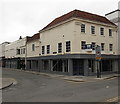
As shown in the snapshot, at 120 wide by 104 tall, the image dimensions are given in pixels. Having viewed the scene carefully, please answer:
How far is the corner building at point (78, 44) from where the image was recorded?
25281 mm

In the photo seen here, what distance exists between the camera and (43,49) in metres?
33.7

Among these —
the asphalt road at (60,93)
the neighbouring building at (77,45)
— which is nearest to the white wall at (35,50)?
the neighbouring building at (77,45)

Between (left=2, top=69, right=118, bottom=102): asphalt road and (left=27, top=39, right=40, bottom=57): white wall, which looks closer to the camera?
(left=2, top=69, right=118, bottom=102): asphalt road

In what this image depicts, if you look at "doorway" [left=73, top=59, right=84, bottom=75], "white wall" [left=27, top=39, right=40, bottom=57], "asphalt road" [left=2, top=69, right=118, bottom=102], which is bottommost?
"asphalt road" [left=2, top=69, right=118, bottom=102]

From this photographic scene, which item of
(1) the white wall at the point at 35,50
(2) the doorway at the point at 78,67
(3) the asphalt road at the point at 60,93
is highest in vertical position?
(1) the white wall at the point at 35,50

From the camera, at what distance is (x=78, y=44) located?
2539cm

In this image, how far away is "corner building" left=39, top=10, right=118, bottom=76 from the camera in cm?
2528

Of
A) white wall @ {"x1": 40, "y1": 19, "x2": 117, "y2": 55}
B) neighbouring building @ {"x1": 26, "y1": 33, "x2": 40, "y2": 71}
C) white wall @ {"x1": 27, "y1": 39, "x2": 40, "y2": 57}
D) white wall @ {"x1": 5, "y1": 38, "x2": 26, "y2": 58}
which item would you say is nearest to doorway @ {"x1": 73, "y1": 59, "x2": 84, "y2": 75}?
white wall @ {"x1": 40, "y1": 19, "x2": 117, "y2": 55}

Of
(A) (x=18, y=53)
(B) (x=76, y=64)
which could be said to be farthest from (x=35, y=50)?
(B) (x=76, y=64)

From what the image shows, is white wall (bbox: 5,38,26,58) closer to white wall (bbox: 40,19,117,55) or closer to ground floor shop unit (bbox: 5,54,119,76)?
ground floor shop unit (bbox: 5,54,119,76)

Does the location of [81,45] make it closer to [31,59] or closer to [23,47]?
[31,59]

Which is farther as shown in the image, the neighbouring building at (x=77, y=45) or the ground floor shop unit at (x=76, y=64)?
the neighbouring building at (x=77, y=45)

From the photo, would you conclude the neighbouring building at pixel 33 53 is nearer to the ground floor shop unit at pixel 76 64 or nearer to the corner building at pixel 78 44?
the ground floor shop unit at pixel 76 64

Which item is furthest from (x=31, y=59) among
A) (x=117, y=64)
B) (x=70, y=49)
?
(x=117, y=64)
